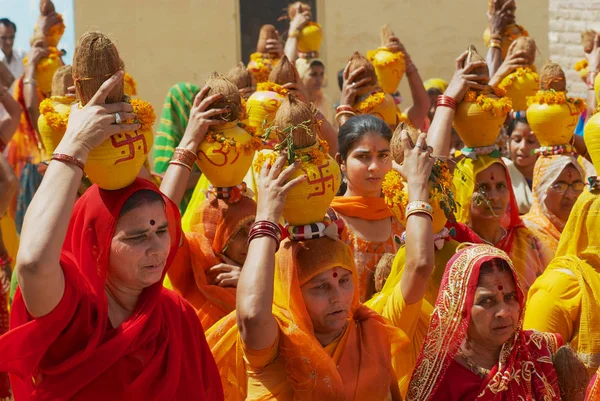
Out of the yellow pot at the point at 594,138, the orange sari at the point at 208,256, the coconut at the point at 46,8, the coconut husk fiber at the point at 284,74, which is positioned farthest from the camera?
the coconut at the point at 46,8

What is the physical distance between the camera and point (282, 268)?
4137 millimetres

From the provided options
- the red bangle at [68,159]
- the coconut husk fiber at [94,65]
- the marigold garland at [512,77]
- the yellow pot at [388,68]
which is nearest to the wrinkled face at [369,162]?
the marigold garland at [512,77]

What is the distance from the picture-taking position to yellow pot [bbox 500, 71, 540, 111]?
700cm

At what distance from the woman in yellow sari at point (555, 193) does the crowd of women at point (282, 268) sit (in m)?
0.66

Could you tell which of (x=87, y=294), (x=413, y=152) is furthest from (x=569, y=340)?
(x=87, y=294)

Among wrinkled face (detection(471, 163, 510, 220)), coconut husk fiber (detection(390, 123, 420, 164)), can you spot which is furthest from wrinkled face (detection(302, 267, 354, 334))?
wrinkled face (detection(471, 163, 510, 220))

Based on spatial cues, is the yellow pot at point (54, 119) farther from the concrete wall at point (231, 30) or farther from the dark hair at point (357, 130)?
the concrete wall at point (231, 30)

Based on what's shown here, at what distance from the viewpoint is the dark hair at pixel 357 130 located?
5.50 m

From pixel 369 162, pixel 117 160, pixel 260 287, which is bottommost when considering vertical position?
pixel 260 287

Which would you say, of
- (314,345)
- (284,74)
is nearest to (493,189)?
(284,74)

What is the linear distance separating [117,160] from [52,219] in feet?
1.23

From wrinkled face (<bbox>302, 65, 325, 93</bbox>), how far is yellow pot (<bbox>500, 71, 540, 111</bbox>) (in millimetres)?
2238

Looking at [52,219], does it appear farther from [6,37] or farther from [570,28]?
[570,28]

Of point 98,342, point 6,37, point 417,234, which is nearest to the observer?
point 98,342
